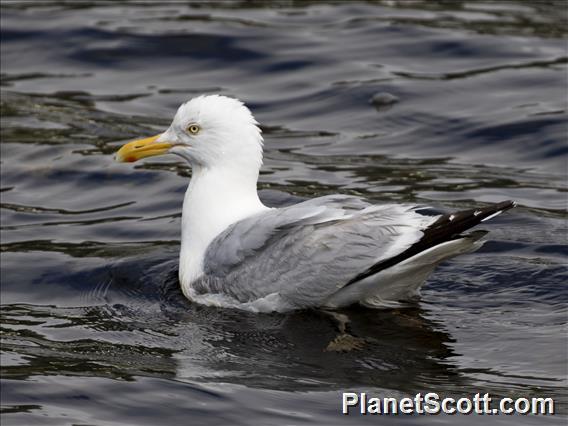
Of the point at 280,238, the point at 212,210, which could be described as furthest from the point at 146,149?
the point at 280,238

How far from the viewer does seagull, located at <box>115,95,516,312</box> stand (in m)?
7.77

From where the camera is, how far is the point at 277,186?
35.4 feet

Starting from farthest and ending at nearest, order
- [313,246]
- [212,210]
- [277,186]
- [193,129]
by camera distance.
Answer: [277,186], [193,129], [212,210], [313,246]

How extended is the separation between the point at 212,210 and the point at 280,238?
2.54ft

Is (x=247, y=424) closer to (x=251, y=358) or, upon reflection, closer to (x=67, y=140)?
(x=251, y=358)

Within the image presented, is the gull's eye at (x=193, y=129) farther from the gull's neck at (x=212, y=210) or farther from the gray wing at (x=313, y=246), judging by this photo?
the gray wing at (x=313, y=246)

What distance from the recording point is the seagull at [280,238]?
306 inches

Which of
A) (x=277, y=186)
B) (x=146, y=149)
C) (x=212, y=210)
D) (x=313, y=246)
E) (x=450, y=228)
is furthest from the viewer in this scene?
(x=277, y=186)

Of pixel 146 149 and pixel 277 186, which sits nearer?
pixel 146 149

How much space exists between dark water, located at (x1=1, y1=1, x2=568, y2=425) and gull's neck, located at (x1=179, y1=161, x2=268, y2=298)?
31 cm

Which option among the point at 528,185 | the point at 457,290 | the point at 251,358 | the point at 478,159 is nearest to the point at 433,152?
the point at 478,159

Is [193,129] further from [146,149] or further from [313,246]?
[313,246]

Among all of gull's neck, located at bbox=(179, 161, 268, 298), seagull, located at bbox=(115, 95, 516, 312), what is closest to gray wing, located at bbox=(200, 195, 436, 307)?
seagull, located at bbox=(115, 95, 516, 312)

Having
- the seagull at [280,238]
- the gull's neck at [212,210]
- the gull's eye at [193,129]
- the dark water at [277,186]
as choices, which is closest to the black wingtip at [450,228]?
the seagull at [280,238]
